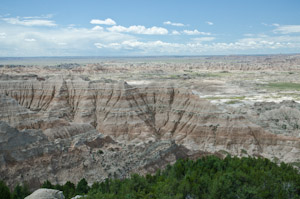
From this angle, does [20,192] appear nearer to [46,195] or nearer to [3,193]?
[3,193]

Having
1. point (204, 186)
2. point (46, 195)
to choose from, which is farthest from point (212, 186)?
point (46, 195)

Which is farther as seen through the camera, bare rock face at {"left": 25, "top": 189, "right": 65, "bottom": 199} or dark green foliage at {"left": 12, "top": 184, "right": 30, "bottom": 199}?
dark green foliage at {"left": 12, "top": 184, "right": 30, "bottom": 199}

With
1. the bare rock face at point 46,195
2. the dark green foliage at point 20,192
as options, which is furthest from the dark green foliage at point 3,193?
the bare rock face at point 46,195

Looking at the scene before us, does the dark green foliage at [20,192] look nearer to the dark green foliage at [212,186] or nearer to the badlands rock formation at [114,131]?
the badlands rock formation at [114,131]

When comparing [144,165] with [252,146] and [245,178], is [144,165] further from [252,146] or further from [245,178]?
[252,146]

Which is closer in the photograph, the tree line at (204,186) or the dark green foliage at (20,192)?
the tree line at (204,186)

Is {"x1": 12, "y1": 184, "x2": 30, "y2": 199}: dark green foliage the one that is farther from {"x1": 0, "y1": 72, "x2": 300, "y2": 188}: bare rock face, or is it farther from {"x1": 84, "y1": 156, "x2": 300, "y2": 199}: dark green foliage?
{"x1": 84, "y1": 156, "x2": 300, "y2": 199}: dark green foliage

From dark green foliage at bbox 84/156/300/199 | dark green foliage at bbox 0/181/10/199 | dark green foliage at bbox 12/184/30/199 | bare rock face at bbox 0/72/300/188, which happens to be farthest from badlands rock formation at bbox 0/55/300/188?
dark green foliage at bbox 84/156/300/199
